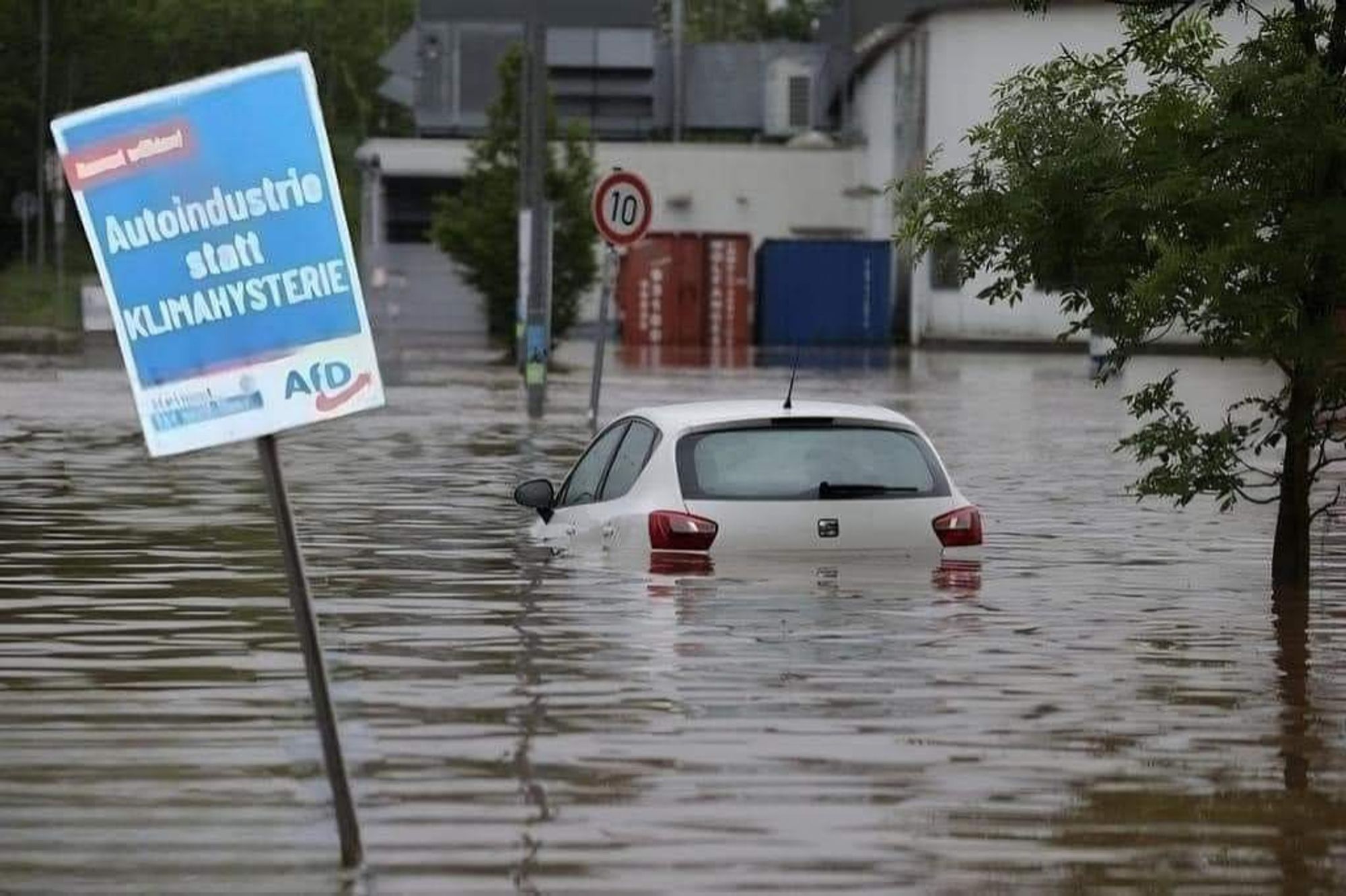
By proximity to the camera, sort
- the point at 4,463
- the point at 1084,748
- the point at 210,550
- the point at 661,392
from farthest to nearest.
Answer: the point at 661,392 < the point at 4,463 < the point at 210,550 < the point at 1084,748

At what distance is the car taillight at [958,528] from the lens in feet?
52.1

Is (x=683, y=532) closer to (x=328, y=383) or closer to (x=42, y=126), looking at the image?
(x=328, y=383)

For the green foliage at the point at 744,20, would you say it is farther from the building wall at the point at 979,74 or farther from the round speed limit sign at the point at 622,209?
the round speed limit sign at the point at 622,209

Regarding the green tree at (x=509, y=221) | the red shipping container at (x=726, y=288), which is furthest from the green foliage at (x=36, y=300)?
the red shipping container at (x=726, y=288)

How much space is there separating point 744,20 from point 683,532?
5808 inches

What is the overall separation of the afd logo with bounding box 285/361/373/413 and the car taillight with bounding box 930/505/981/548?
7.49 m

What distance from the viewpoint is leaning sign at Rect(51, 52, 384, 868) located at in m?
8.65

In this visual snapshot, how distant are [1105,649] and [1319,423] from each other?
10.4 feet

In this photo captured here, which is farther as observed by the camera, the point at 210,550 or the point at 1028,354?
the point at 1028,354

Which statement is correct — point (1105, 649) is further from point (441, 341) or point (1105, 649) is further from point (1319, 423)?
point (441, 341)

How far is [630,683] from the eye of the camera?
12844 mm

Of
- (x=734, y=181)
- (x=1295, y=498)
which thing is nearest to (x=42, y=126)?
(x=734, y=181)

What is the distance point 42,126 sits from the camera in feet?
264

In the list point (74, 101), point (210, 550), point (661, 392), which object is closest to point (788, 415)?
point (210, 550)
